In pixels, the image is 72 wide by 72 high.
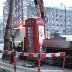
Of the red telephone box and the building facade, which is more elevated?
the building facade

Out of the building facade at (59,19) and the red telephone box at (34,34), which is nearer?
the red telephone box at (34,34)

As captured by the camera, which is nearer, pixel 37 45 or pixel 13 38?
pixel 37 45

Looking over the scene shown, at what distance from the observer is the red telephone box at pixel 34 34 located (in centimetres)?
1548

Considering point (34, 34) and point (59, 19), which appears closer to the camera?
point (34, 34)

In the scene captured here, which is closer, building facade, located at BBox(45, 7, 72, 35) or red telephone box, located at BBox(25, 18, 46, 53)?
red telephone box, located at BBox(25, 18, 46, 53)

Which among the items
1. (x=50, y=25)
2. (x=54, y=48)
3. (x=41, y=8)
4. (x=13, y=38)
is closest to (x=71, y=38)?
(x=54, y=48)

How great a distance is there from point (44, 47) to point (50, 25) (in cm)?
6044

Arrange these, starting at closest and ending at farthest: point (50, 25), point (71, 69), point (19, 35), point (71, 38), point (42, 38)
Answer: point (71, 69) < point (71, 38) < point (42, 38) < point (19, 35) < point (50, 25)

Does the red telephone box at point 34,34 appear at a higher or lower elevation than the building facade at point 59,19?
lower

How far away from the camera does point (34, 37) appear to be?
15.5 metres

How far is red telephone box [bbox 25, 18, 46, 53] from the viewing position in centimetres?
1548

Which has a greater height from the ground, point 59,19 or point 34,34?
point 59,19

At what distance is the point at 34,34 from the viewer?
15477 millimetres

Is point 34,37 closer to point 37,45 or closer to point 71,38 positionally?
point 37,45
